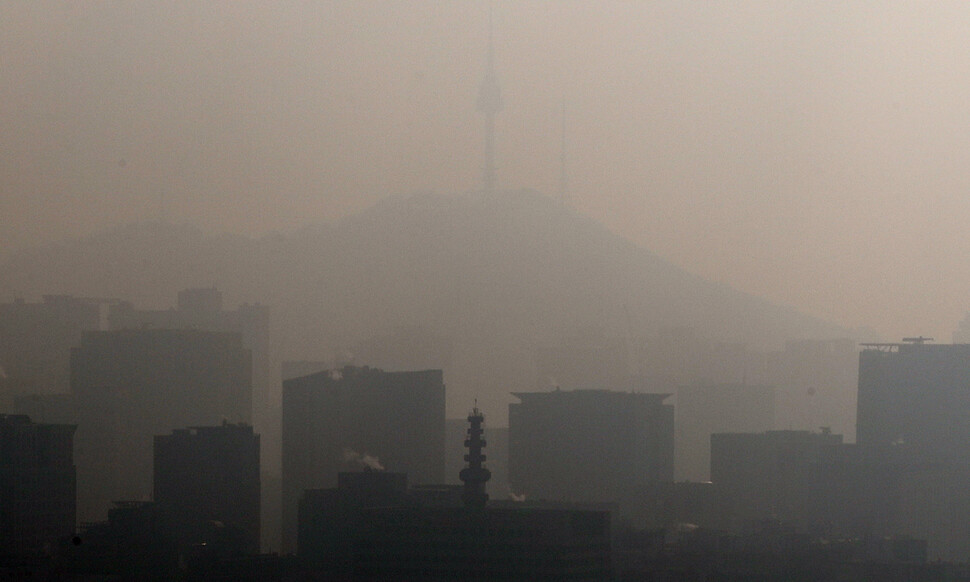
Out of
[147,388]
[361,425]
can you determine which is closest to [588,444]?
[361,425]

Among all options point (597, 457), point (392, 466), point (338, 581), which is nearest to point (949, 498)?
point (597, 457)

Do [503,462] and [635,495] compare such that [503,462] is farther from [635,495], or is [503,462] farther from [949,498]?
[949,498]

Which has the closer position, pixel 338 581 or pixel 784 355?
pixel 338 581

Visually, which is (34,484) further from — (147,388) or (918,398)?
(918,398)


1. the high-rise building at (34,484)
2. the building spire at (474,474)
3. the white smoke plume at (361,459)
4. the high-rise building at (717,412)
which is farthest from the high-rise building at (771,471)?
the building spire at (474,474)

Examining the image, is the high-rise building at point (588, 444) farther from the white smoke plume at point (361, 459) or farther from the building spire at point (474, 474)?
the building spire at point (474, 474)

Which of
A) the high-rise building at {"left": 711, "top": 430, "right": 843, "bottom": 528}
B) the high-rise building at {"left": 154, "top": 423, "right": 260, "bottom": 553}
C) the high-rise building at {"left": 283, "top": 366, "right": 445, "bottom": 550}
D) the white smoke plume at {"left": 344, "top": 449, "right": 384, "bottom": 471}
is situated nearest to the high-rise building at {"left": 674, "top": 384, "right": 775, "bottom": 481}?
the high-rise building at {"left": 711, "top": 430, "right": 843, "bottom": 528}

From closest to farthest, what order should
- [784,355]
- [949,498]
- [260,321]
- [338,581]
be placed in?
[338,581]
[949,498]
[260,321]
[784,355]
